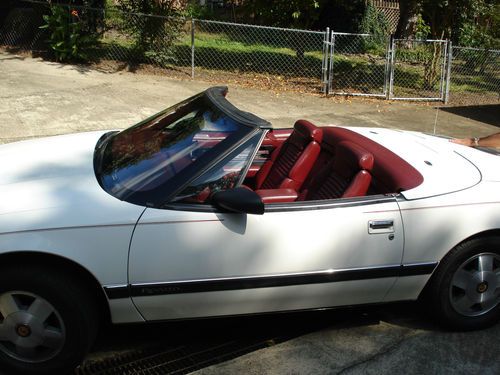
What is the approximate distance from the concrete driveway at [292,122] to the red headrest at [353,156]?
1038 mm

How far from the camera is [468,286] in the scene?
3.40 m

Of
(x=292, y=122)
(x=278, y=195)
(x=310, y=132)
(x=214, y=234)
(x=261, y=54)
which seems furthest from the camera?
(x=261, y=54)

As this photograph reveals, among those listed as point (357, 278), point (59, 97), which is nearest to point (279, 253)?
point (357, 278)

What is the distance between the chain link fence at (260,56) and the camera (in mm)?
11984

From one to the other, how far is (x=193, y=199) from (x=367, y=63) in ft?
42.2

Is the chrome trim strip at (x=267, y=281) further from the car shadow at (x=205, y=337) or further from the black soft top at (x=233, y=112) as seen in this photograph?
the black soft top at (x=233, y=112)

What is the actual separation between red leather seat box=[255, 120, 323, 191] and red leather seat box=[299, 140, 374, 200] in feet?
0.35

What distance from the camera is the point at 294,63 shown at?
1405 cm

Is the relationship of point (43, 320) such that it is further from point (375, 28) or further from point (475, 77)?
point (375, 28)

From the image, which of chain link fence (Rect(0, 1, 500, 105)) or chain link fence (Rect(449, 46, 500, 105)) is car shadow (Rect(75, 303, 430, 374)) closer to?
chain link fence (Rect(0, 1, 500, 105))

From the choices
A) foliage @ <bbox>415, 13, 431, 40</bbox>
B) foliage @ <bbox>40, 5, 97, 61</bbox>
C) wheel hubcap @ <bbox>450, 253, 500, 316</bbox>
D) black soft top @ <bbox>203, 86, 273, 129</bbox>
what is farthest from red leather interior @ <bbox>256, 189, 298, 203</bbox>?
foliage @ <bbox>415, 13, 431, 40</bbox>

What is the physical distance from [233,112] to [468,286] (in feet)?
5.86

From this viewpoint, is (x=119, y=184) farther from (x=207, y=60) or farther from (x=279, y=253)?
(x=207, y=60)

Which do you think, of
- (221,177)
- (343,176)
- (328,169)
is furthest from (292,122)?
(221,177)
